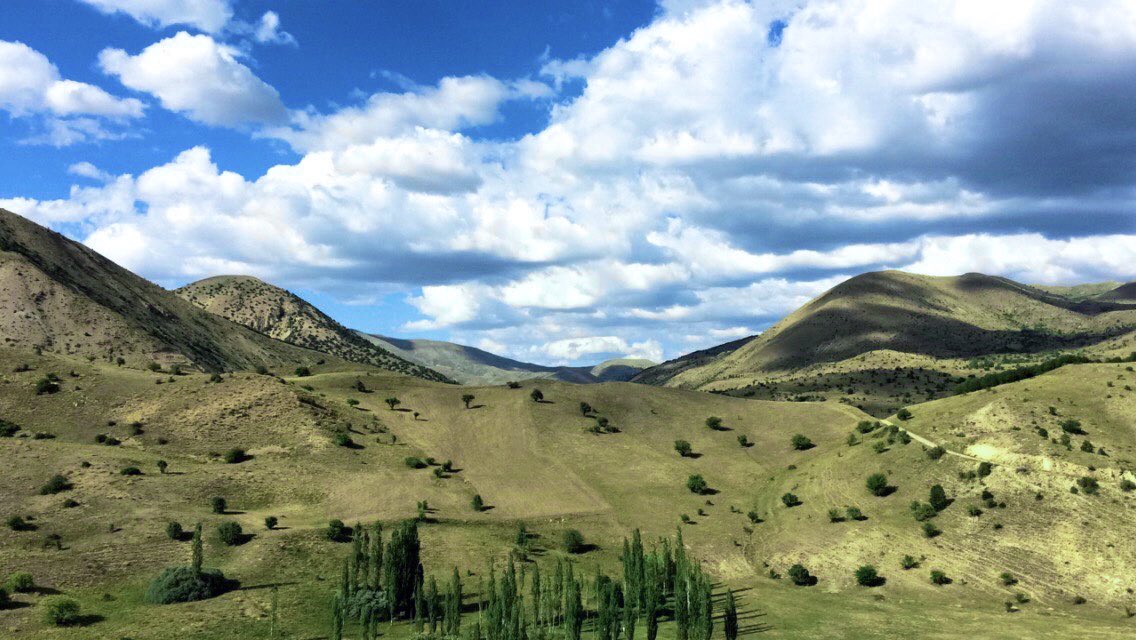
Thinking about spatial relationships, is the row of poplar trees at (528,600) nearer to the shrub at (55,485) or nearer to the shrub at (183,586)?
the shrub at (183,586)

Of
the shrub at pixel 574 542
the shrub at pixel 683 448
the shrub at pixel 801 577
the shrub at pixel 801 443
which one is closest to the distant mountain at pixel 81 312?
the shrub at pixel 574 542

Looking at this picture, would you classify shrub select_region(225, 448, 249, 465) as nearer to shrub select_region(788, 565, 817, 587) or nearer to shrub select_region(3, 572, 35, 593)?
shrub select_region(3, 572, 35, 593)

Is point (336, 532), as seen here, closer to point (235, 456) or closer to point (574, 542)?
point (574, 542)

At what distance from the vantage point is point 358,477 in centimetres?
9394

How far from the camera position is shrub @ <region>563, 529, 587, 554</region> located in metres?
80.5

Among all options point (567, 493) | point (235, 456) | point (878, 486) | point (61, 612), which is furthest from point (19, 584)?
point (878, 486)

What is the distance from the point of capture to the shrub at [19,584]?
56219mm

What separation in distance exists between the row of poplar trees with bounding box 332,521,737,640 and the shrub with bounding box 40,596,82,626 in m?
19.7

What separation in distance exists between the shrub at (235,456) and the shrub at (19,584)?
36.3 metres

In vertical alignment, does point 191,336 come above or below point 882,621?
above

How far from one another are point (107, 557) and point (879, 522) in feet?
266

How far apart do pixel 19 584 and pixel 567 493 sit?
60.4 metres

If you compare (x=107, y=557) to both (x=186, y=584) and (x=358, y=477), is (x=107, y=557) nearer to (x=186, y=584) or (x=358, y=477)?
(x=186, y=584)

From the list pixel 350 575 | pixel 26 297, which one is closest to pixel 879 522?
pixel 350 575
